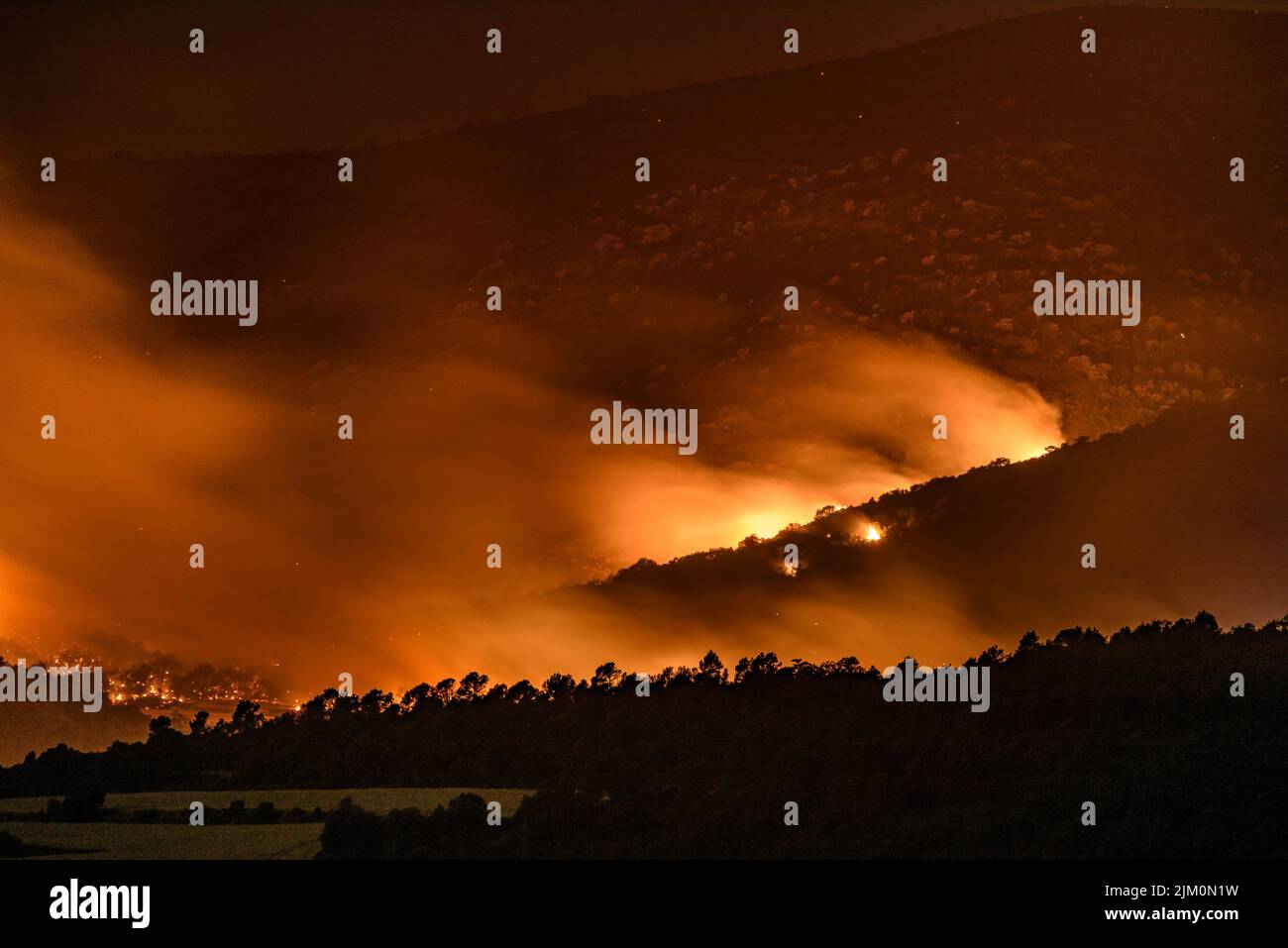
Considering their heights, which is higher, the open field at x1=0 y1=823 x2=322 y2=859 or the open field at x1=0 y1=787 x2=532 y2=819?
the open field at x1=0 y1=787 x2=532 y2=819

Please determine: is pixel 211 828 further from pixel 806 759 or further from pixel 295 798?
pixel 806 759

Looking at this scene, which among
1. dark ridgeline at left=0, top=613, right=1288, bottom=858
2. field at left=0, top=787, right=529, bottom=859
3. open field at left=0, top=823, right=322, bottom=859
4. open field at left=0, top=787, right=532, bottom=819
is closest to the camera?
open field at left=0, top=823, right=322, bottom=859

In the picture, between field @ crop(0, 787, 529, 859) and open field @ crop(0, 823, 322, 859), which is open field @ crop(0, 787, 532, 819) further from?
open field @ crop(0, 823, 322, 859)

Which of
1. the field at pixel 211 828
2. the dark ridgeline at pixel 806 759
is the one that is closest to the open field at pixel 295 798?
the field at pixel 211 828

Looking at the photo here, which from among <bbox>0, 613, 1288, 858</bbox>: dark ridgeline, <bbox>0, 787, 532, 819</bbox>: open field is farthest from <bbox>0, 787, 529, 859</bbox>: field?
<bbox>0, 613, 1288, 858</bbox>: dark ridgeline

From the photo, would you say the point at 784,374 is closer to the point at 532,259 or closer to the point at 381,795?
the point at 532,259

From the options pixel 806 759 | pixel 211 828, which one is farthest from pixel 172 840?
pixel 806 759

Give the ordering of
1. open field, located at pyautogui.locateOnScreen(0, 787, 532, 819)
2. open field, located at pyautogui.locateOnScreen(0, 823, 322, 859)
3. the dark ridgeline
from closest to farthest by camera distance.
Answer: open field, located at pyautogui.locateOnScreen(0, 823, 322, 859)
the dark ridgeline
open field, located at pyautogui.locateOnScreen(0, 787, 532, 819)
